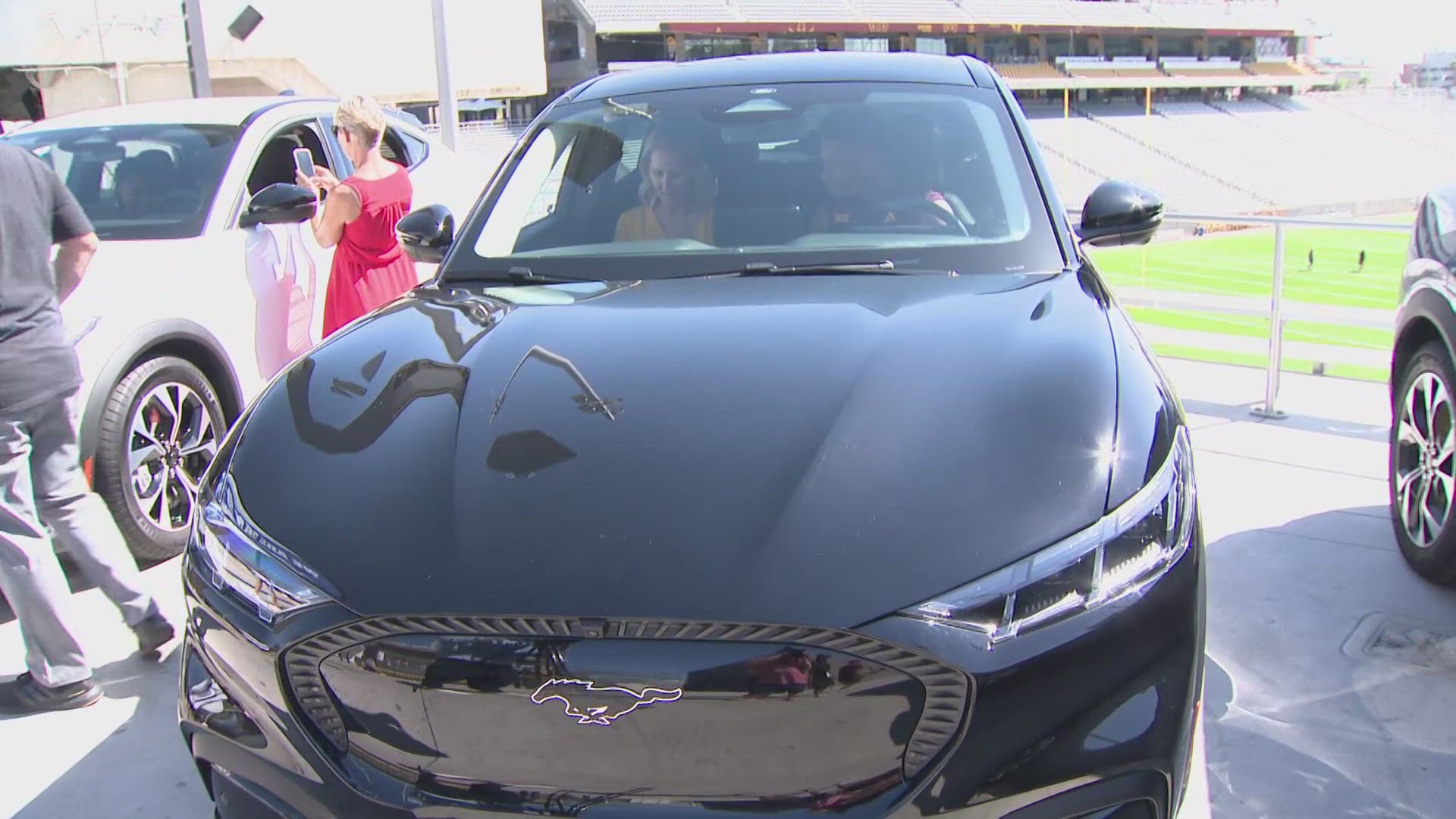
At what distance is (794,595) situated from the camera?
5.29 feet

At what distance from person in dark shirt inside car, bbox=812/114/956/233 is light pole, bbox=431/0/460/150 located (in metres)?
9.85

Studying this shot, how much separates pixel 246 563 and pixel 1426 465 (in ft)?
11.7

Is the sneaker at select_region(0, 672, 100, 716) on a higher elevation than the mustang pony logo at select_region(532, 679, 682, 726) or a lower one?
lower

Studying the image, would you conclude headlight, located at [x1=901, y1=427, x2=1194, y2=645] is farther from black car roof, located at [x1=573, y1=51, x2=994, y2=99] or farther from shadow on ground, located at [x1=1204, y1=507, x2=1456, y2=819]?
black car roof, located at [x1=573, y1=51, x2=994, y2=99]

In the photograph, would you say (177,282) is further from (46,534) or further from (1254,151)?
(1254,151)

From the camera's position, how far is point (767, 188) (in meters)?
3.11

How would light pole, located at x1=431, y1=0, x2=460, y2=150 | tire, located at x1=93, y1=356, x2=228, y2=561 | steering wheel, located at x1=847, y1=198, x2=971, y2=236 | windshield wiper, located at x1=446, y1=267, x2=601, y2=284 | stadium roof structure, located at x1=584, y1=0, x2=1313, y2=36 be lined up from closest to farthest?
windshield wiper, located at x1=446, y1=267, x2=601, y2=284 < steering wheel, located at x1=847, y1=198, x2=971, y2=236 < tire, located at x1=93, y1=356, x2=228, y2=561 < light pole, located at x1=431, y1=0, x2=460, y2=150 < stadium roof structure, located at x1=584, y1=0, x2=1313, y2=36

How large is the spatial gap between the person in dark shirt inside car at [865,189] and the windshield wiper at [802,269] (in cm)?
26

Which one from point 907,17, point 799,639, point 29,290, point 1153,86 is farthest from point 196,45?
point 1153,86

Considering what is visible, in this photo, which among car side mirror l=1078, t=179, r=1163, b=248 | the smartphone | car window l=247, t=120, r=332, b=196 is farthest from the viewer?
car window l=247, t=120, r=332, b=196

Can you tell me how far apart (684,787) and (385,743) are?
47 cm

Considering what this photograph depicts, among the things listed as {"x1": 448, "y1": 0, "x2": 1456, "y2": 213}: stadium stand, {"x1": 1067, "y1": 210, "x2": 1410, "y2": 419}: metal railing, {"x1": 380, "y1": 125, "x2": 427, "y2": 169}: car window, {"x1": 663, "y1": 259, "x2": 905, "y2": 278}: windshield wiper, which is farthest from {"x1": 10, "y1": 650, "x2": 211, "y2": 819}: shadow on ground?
{"x1": 448, "y1": 0, "x2": 1456, "y2": 213}: stadium stand

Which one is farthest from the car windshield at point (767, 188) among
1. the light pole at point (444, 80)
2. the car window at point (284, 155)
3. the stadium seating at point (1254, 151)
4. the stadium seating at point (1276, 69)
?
the stadium seating at point (1276, 69)

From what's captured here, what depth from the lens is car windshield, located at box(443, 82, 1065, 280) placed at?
2832 mm
